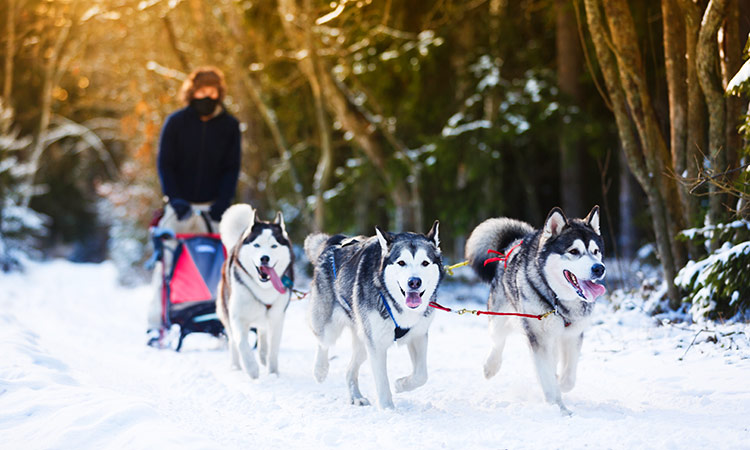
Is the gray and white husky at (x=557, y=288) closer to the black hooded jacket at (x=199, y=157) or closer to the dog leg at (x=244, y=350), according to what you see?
the dog leg at (x=244, y=350)

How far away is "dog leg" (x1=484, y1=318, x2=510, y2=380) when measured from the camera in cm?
424

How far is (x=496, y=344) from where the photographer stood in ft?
14.1

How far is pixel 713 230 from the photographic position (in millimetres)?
5066

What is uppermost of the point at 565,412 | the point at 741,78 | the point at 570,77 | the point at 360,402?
the point at 570,77

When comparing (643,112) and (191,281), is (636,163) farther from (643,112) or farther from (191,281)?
(191,281)

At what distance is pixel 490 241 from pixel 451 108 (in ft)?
20.7

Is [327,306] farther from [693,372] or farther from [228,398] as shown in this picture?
[693,372]

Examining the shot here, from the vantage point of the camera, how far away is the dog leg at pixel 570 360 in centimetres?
389

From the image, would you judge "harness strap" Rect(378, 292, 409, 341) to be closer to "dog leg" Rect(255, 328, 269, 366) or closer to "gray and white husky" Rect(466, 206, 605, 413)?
"gray and white husky" Rect(466, 206, 605, 413)

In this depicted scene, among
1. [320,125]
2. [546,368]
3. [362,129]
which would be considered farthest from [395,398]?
[320,125]

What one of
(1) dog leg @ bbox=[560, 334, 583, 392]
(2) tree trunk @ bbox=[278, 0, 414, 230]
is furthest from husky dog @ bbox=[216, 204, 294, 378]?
(2) tree trunk @ bbox=[278, 0, 414, 230]

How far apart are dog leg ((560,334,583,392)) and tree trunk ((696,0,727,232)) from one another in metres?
1.69

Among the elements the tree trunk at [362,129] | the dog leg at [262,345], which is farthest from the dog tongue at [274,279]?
the tree trunk at [362,129]

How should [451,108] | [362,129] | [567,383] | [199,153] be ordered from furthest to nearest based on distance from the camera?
1. [451,108]
2. [362,129]
3. [199,153]
4. [567,383]
